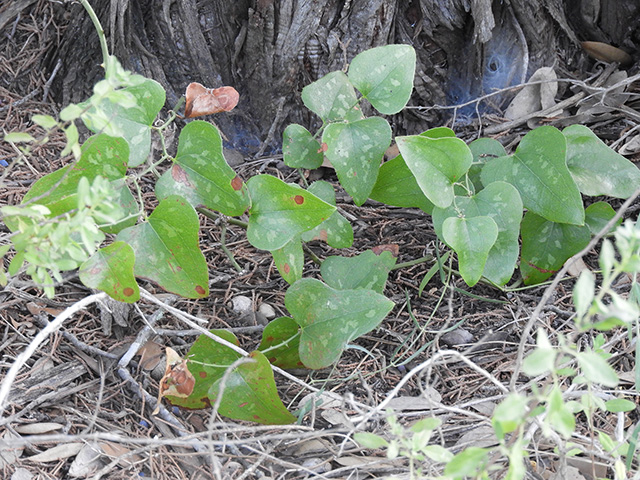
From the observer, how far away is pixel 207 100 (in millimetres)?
1355

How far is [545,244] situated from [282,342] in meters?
0.67

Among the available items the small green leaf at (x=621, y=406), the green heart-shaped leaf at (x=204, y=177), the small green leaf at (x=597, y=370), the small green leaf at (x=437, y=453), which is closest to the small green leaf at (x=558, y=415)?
the small green leaf at (x=597, y=370)

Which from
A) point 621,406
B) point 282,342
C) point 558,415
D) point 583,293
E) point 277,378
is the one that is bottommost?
Answer: point 277,378

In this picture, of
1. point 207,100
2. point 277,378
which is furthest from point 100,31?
point 277,378

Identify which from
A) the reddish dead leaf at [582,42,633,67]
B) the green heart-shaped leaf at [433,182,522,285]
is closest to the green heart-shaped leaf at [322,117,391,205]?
the green heart-shaped leaf at [433,182,522,285]

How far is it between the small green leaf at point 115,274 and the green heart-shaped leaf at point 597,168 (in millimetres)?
988

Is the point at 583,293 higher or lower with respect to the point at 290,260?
higher

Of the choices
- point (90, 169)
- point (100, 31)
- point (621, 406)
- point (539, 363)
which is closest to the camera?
point (539, 363)

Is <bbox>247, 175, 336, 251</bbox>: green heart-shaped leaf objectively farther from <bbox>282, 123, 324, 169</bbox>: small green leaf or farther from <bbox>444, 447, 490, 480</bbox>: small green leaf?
<bbox>444, 447, 490, 480</bbox>: small green leaf

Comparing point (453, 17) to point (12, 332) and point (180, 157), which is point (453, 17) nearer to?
point (180, 157)

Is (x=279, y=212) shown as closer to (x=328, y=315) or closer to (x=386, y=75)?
(x=328, y=315)

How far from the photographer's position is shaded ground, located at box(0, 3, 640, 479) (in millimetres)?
1100

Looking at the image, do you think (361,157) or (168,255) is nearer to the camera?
(168,255)

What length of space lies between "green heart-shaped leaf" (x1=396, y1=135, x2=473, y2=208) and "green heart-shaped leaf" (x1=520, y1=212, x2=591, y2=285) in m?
0.30
